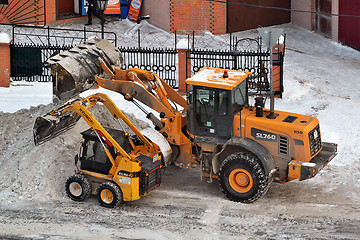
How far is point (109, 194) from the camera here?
16203mm

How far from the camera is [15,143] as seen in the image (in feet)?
62.5

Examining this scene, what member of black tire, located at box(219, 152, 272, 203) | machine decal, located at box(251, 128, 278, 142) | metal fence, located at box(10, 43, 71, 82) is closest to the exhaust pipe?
machine decal, located at box(251, 128, 278, 142)

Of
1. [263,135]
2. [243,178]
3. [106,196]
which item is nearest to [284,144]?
[263,135]

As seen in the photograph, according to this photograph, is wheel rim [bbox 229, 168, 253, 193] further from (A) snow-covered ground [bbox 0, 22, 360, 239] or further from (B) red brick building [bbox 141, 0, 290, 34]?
(B) red brick building [bbox 141, 0, 290, 34]

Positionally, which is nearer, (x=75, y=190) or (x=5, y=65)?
(x=75, y=190)

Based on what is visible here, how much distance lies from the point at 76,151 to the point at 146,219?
3416mm

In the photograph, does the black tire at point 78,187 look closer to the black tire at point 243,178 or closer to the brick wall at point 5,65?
the black tire at point 243,178

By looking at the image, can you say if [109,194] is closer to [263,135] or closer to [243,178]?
[243,178]

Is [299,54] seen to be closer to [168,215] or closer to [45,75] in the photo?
[45,75]

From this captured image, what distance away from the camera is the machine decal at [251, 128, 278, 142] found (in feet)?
53.0

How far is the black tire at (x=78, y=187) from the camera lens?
53.6 ft

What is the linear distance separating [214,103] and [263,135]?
1.33m

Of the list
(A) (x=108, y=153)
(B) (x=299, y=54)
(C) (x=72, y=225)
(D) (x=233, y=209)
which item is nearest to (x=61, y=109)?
(A) (x=108, y=153)

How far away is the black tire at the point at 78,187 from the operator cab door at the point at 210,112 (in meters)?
2.78
